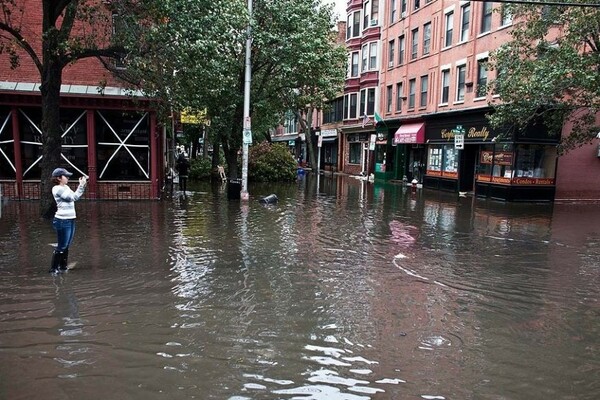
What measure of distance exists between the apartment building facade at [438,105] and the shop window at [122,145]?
12.7 m

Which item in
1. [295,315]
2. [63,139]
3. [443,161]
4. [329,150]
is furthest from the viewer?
[329,150]

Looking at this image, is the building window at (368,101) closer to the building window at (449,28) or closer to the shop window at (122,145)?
the building window at (449,28)

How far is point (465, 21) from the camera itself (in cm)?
2725

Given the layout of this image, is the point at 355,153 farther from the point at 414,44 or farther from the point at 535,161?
the point at 535,161

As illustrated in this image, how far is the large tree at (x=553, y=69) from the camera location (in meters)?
15.0

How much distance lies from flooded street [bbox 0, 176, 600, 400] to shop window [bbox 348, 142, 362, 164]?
29875mm

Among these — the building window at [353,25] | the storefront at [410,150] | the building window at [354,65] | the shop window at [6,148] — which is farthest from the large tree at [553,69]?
the building window at [353,25]

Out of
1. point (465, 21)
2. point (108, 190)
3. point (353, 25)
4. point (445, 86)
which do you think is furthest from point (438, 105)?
point (108, 190)

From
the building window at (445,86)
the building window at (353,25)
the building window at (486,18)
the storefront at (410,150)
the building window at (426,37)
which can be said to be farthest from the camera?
the building window at (353,25)

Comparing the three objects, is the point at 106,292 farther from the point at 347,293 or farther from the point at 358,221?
Result: the point at 358,221

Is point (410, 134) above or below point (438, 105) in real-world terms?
below

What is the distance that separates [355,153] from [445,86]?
15.0 m

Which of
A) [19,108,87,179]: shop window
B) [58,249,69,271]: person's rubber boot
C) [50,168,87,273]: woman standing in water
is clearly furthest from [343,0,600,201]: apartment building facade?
[58,249,69,271]: person's rubber boot

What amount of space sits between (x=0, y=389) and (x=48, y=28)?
10.8m
